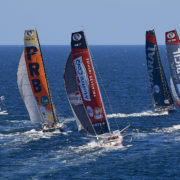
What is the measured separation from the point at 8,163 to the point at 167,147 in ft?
67.8

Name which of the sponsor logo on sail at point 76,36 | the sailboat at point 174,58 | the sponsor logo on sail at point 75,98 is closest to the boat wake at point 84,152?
the sponsor logo on sail at point 75,98

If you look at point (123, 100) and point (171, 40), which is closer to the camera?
point (171, 40)

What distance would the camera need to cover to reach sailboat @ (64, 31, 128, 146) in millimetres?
62188

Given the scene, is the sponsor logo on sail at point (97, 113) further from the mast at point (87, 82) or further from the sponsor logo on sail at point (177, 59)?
the sponsor logo on sail at point (177, 59)

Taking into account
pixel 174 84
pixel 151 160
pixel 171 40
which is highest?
pixel 171 40

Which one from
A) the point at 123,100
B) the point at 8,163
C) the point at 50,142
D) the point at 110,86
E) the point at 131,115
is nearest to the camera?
the point at 8,163

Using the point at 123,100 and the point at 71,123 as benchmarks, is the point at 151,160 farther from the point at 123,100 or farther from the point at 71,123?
the point at 123,100

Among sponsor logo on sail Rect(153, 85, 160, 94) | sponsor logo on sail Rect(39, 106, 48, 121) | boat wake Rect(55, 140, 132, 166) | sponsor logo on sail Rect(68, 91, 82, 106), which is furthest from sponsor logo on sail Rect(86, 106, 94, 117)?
sponsor logo on sail Rect(153, 85, 160, 94)

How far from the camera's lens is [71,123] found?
79062 millimetres

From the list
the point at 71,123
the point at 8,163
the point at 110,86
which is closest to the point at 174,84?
the point at 71,123

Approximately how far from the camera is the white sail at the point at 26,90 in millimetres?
71375

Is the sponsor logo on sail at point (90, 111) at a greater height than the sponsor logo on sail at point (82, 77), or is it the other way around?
the sponsor logo on sail at point (82, 77)

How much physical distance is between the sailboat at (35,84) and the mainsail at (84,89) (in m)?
8.54

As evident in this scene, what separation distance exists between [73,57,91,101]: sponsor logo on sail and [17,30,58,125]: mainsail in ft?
35.0
